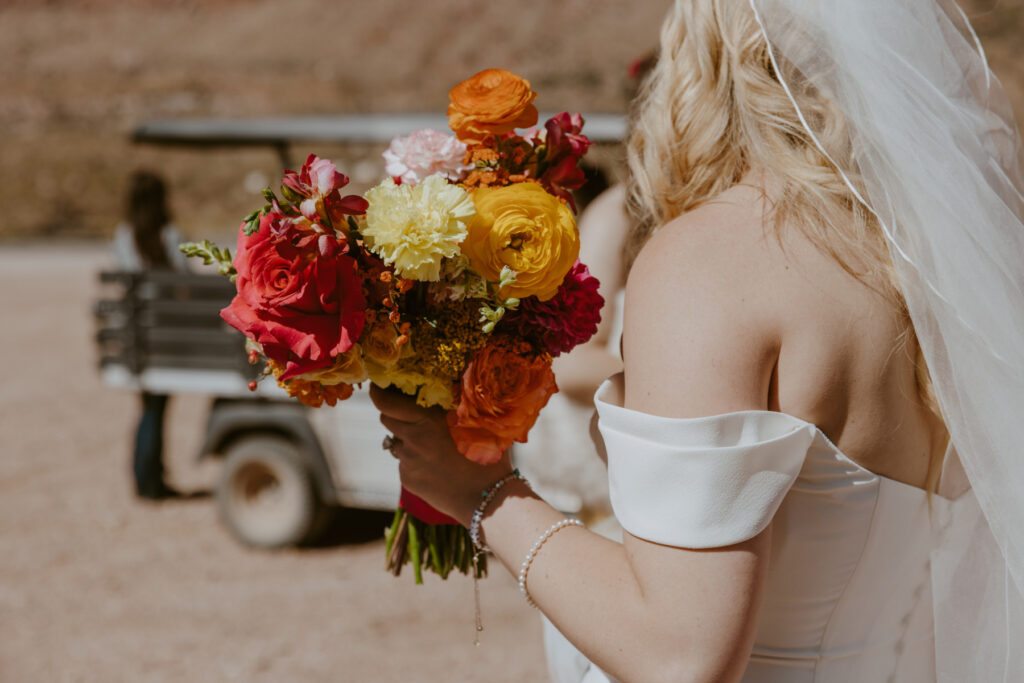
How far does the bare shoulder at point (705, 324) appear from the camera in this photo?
1.12 meters

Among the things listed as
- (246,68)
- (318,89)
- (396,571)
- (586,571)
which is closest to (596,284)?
(586,571)

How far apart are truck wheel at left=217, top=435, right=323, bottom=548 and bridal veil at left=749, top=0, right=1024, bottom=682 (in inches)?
166

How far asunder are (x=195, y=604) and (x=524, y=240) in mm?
4331

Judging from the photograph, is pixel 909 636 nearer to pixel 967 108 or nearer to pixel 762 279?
pixel 762 279

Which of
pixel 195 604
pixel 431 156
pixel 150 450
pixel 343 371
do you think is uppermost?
pixel 431 156

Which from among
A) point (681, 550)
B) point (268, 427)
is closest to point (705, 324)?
point (681, 550)

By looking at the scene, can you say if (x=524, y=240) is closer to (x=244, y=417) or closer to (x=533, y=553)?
(x=533, y=553)

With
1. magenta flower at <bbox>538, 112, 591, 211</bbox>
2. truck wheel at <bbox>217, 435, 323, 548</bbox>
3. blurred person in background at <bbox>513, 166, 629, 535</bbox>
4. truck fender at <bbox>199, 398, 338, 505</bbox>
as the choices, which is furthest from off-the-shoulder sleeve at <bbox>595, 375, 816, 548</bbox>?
truck wheel at <bbox>217, 435, 323, 548</bbox>

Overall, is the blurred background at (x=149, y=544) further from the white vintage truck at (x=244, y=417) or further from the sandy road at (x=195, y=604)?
the white vintage truck at (x=244, y=417)

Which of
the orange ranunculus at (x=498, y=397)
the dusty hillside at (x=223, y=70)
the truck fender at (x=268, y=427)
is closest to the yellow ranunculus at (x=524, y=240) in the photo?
the orange ranunculus at (x=498, y=397)

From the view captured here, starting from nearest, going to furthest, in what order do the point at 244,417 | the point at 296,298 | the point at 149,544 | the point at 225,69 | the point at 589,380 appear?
the point at 296,298 < the point at 589,380 < the point at 244,417 < the point at 149,544 < the point at 225,69

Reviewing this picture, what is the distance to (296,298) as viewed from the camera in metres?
1.24

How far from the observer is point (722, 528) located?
112 centimetres

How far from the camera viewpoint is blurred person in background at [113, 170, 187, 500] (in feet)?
19.8
